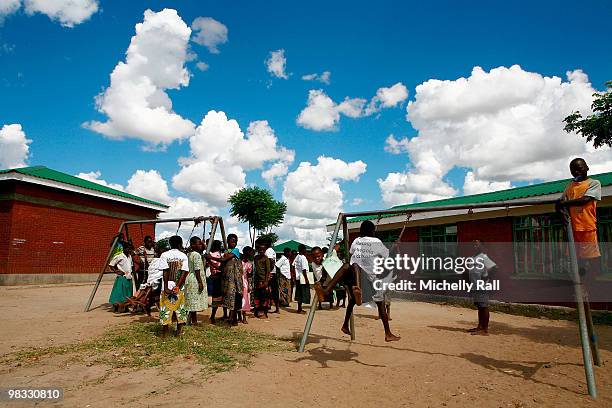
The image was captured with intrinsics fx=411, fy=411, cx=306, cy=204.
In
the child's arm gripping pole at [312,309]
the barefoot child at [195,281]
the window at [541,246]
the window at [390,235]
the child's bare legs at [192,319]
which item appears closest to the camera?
the child's arm gripping pole at [312,309]

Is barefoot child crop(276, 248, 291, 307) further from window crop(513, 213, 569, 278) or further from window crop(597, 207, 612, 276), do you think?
window crop(597, 207, 612, 276)

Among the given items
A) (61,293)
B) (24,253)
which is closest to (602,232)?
(61,293)

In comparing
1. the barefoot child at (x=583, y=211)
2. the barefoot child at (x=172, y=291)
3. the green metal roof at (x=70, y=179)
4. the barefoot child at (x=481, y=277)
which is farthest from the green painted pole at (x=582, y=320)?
the green metal roof at (x=70, y=179)

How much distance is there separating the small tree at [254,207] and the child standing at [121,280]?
27393 millimetres

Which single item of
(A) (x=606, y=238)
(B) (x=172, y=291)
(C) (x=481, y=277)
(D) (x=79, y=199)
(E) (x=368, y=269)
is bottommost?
(B) (x=172, y=291)

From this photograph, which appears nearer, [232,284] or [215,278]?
[232,284]

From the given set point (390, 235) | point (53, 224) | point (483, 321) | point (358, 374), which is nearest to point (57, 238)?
point (53, 224)

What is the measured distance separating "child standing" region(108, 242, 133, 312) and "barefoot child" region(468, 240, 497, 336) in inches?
331

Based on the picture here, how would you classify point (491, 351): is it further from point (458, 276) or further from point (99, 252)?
point (99, 252)

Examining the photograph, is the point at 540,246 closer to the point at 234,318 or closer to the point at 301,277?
the point at 301,277

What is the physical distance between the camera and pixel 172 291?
7.61 meters

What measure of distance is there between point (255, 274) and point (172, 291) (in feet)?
10.5

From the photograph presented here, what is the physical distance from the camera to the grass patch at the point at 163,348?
19.5 feet

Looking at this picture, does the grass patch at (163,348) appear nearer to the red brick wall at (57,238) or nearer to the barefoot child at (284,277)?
the barefoot child at (284,277)
